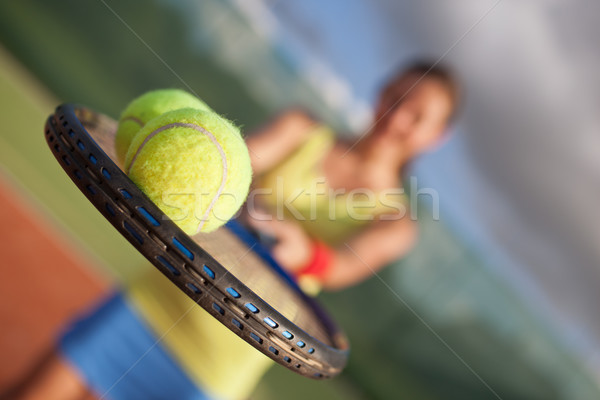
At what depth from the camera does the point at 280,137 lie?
38.0 inches

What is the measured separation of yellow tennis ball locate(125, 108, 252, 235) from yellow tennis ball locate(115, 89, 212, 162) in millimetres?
58

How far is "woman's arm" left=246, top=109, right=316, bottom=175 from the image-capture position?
949mm

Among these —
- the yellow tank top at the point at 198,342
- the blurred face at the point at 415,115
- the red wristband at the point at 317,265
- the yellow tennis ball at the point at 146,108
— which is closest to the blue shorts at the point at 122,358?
the yellow tank top at the point at 198,342

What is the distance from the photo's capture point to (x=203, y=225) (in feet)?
1.16

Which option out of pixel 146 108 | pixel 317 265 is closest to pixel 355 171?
pixel 317 265

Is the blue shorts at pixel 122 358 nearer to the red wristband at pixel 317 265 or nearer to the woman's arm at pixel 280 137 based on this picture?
the red wristband at pixel 317 265

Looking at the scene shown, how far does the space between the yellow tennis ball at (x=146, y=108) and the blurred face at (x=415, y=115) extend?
2.49 ft

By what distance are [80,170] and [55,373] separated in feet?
1.88

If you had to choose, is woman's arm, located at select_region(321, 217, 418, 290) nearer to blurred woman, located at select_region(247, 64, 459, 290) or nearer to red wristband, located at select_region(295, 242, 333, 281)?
blurred woman, located at select_region(247, 64, 459, 290)

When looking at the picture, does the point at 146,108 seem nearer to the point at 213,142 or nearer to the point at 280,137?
the point at 213,142

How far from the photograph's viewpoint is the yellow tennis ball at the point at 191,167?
322 millimetres

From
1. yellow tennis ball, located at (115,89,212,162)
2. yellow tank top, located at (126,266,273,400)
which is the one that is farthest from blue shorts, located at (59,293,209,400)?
yellow tennis ball, located at (115,89,212,162)

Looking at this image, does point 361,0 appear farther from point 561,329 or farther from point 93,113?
point 93,113

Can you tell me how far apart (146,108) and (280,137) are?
0.55 meters
